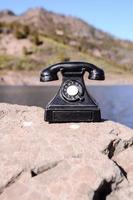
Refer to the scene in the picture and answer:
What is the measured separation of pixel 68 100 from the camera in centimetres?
1226

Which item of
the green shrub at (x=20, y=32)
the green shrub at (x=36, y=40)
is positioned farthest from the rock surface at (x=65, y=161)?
the green shrub at (x=20, y=32)

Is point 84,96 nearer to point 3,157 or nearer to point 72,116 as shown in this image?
point 72,116

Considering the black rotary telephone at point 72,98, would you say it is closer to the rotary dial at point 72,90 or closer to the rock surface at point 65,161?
the rotary dial at point 72,90

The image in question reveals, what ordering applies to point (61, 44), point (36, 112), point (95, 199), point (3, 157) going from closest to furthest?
point (95, 199)
point (3, 157)
point (36, 112)
point (61, 44)

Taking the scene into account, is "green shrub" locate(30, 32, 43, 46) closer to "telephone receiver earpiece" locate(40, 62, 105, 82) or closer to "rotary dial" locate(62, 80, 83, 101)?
Result: "telephone receiver earpiece" locate(40, 62, 105, 82)

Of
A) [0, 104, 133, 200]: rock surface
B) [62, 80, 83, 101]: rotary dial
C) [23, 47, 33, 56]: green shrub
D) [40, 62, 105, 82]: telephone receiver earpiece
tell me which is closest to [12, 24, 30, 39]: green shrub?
[23, 47, 33, 56]: green shrub

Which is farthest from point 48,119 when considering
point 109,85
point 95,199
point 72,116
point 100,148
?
point 109,85

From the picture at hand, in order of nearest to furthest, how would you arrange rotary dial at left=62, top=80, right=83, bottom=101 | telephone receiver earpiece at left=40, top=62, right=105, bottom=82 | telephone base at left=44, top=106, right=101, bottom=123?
telephone base at left=44, top=106, right=101, bottom=123 < rotary dial at left=62, top=80, right=83, bottom=101 < telephone receiver earpiece at left=40, top=62, right=105, bottom=82

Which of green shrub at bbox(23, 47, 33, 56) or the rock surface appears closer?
the rock surface

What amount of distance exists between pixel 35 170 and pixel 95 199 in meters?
1.18

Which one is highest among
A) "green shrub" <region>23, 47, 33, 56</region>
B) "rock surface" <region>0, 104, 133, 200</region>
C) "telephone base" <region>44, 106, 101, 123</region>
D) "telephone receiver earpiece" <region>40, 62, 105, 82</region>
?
"telephone receiver earpiece" <region>40, 62, 105, 82</region>

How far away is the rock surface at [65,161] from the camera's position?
9.75 m

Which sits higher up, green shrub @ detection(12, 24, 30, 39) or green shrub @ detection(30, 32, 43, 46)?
green shrub @ detection(12, 24, 30, 39)

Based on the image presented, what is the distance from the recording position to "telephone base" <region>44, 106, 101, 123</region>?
12102 millimetres
